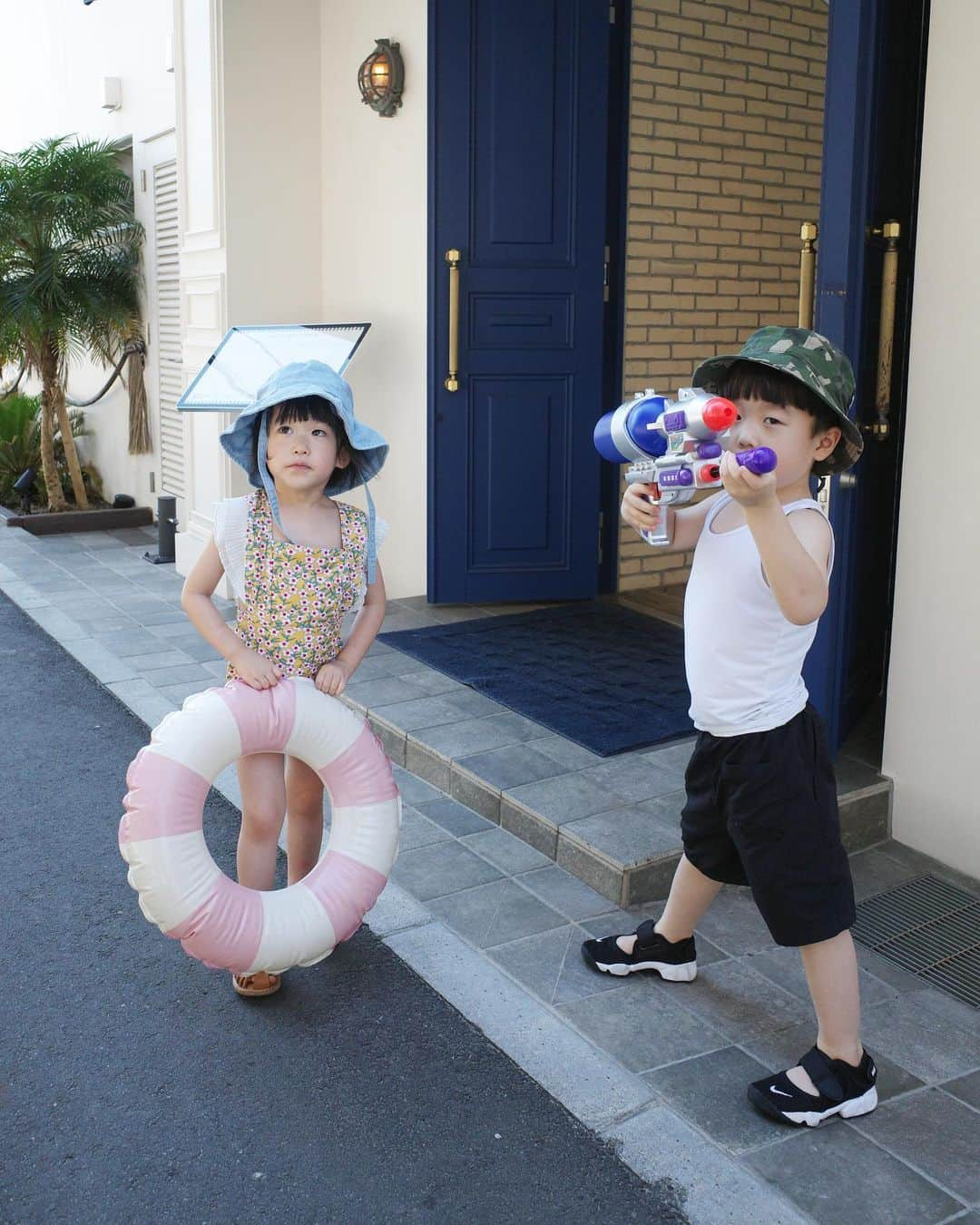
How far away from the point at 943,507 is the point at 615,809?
1231 millimetres

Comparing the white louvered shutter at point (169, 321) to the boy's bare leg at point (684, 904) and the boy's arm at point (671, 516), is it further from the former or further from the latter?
the boy's arm at point (671, 516)

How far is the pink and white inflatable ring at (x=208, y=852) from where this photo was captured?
8.52 feet

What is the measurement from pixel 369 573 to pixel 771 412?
1072 millimetres

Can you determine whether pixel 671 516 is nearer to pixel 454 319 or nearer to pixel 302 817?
pixel 302 817

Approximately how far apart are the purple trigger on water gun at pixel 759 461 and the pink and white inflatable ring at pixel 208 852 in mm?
1172

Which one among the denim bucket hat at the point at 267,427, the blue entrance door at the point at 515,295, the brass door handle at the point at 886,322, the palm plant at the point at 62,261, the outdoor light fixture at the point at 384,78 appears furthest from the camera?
the palm plant at the point at 62,261

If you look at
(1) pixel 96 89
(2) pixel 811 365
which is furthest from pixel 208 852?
(1) pixel 96 89

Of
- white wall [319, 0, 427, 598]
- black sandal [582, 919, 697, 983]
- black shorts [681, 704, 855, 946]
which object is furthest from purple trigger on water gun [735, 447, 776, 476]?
white wall [319, 0, 427, 598]

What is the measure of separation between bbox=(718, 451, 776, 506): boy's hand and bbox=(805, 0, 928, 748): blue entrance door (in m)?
1.55

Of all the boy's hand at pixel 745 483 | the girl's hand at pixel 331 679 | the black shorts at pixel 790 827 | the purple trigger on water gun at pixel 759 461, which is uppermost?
the purple trigger on water gun at pixel 759 461

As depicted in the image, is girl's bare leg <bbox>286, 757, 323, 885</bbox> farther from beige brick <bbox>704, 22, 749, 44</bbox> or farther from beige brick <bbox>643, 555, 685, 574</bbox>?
beige brick <bbox>704, 22, 749, 44</bbox>

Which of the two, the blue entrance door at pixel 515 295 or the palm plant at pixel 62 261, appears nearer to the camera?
the blue entrance door at pixel 515 295

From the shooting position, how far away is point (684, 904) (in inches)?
113

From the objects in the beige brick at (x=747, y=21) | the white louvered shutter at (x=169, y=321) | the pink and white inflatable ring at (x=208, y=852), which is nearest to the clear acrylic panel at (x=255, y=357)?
the beige brick at (x=747, y=21)
